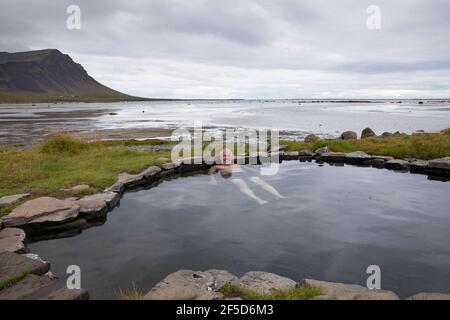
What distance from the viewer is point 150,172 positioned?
15141 millimetres

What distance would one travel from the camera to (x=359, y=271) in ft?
24.3

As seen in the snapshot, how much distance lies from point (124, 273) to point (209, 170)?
10683 millimetres

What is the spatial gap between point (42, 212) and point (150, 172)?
241 inches

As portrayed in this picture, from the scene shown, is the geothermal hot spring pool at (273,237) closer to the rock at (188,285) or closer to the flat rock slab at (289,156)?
the rock at (188,285)

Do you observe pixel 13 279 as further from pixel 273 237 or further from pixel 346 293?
pixel 273 237

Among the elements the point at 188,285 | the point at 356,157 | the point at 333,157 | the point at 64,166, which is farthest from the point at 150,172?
the point at 356,157

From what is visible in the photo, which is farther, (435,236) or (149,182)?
(149,182)

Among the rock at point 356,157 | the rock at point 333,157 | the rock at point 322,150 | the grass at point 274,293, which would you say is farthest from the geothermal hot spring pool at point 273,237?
the rock at point 322,150

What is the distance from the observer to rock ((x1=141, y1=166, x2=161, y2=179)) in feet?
48.5

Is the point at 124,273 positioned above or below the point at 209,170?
below
